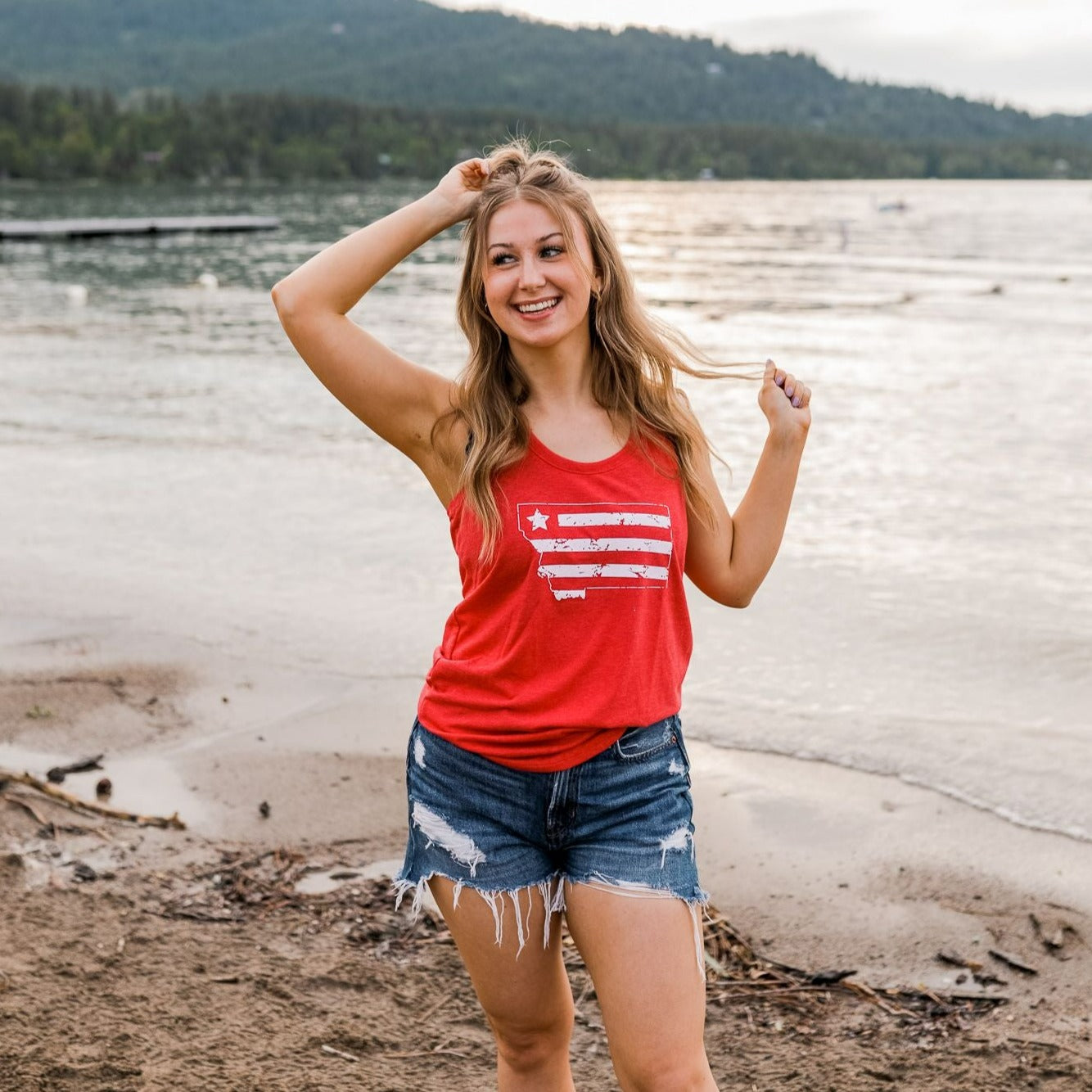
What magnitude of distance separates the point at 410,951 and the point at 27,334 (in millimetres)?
21484

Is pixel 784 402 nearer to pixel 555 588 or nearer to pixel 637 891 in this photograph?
pixel 555 588

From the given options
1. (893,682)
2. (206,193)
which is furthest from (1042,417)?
(206,193)

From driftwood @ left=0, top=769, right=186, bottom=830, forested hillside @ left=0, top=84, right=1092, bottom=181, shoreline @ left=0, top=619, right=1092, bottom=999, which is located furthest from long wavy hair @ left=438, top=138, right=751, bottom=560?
forested hillside @ left=0, top=84, right=1092, bottom=181

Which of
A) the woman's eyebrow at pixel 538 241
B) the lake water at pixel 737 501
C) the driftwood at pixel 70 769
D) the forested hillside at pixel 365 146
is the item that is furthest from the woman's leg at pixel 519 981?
the forested hillside at pixel 365 146

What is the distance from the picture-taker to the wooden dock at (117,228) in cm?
4753

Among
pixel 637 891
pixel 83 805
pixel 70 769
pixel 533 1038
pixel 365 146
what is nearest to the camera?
pixel 637 891

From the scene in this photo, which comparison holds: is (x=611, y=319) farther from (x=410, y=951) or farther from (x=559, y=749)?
(x=410, y=951)

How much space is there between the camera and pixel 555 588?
2402 mm

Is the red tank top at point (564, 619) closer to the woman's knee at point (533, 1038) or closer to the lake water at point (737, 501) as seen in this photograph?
the woman's knee at point (533, 1038)

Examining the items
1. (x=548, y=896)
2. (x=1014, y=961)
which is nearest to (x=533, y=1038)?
(x=548, y=896)

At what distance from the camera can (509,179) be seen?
2.63 m

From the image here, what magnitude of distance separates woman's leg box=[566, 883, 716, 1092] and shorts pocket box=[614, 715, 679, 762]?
0.24m

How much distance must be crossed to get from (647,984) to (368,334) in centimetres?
136

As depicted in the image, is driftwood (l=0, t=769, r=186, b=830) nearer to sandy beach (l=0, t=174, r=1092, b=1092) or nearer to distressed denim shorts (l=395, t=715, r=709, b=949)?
sandy beach (l=0, t=174, r=1092, b=1092)
